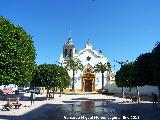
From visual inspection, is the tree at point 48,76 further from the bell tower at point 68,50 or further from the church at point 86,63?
the bell tower at point 68,50

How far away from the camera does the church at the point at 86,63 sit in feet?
274

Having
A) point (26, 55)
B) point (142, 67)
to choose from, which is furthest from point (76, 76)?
point (26, 55)

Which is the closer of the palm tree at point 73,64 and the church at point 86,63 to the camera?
the palm tree at point 73,64

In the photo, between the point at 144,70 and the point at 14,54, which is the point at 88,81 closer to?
the point at 144,70

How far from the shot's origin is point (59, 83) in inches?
1817

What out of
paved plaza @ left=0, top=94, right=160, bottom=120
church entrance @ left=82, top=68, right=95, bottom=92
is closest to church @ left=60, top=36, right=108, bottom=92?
church entrance @ left=82, top=68, right=95, bottom=92

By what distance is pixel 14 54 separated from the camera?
2183 cm

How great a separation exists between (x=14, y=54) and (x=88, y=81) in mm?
62397

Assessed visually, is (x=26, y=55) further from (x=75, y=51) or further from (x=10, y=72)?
(x=75, y=51)

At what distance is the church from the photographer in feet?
274

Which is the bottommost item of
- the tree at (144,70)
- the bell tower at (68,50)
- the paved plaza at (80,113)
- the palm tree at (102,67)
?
the paved plaza at (80,113)

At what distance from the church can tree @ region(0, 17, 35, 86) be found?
5947cm

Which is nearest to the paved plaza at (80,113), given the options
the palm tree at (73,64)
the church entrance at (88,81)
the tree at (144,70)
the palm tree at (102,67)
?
the tree at (144,70)

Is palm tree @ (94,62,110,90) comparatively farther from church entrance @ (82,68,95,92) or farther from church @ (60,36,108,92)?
church entrance @ (82,68,95,92)
